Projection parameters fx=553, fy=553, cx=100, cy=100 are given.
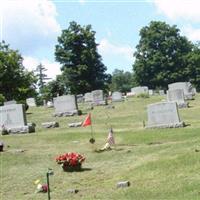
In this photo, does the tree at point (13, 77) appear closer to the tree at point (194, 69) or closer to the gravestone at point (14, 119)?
the gravestone at point (14, 119)

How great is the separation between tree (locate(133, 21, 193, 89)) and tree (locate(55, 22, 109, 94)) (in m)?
10.8

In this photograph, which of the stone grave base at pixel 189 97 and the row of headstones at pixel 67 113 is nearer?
the row of headstones at pixel 67 113

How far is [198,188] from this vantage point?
1279 centimetres

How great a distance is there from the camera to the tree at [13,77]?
46.8 m

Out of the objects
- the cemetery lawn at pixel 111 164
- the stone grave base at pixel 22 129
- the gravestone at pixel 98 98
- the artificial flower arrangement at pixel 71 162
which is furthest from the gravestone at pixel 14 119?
the gravestone at pixel 98 98

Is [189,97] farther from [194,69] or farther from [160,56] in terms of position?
[160,56]

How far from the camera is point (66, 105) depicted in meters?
37.0

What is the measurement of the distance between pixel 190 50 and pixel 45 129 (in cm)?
5796

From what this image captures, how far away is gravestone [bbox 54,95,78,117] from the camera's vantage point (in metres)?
36.8

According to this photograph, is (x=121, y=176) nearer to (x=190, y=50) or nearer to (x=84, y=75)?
(x=84, y=75)

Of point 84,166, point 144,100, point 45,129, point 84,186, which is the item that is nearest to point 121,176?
point 84,186

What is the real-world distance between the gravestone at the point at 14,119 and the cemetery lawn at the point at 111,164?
1215 millimetres

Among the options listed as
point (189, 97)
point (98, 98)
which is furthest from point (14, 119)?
point (189, 97)

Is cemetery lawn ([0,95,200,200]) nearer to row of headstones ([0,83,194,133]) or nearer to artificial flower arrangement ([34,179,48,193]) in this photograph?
artificial flower arrangement ([34,179,48,193])
